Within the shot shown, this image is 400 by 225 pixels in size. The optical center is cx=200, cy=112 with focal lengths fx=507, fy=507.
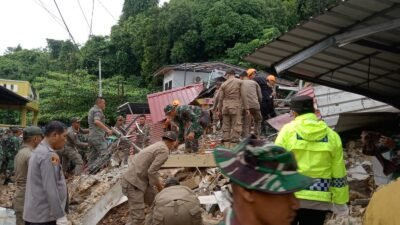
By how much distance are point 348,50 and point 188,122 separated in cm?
504

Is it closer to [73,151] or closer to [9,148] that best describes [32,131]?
[73,151]

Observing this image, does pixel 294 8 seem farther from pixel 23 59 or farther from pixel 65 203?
pixel 23 59

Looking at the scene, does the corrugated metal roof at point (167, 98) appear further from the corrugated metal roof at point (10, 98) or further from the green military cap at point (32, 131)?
the green military cap at point (32, 131)

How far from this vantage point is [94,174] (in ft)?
42.3

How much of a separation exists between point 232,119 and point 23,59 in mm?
46980

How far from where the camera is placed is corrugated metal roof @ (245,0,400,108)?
15.0 feet

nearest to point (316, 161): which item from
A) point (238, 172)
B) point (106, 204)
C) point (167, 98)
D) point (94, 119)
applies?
point (238, 172)

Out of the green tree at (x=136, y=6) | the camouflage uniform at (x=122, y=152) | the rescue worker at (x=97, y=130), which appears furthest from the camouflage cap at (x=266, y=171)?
the green tree at (x=136, y=6)

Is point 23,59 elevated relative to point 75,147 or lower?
elevated

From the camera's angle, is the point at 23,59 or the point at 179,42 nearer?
the point at 179,42

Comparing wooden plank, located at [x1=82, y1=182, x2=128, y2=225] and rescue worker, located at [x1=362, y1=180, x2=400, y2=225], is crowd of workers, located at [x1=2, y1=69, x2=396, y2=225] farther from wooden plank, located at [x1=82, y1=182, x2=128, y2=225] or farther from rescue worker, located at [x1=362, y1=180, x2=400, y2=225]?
wooden plank, located at [x1=82, y1=182, x2=128, y2=225]

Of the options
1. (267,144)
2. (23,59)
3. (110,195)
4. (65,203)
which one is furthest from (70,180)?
(23,59)

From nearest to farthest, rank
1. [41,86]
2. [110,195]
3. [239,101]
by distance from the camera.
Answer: [110,195], [239,101], [41,86]

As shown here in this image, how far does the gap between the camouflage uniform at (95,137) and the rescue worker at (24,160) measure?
5.41 meters
